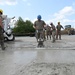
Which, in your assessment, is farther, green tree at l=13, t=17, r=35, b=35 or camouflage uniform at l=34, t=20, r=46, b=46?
green tree at l=13, t=17, r=35, b=35

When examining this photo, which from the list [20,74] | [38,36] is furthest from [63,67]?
[38,36]

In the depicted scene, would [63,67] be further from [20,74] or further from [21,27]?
[21,27]

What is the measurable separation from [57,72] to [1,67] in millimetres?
1780

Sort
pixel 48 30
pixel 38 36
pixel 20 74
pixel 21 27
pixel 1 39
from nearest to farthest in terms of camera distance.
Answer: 1. pixel 20 74
2. pixel 1 39
3. pixel 38 36
4. pixel 48 30
5. pixel 21 27

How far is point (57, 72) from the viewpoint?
6.37m

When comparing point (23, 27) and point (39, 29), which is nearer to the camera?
point (39, 29)

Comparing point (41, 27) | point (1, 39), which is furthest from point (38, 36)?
point (1, 39)

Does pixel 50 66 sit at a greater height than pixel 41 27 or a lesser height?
lesser

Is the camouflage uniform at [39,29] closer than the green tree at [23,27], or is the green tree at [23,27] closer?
the camouflage uniform at [39,29]

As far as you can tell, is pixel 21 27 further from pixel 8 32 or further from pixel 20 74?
pixel 20 74

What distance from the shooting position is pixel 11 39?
19906 mm

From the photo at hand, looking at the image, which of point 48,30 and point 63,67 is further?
point 48,30

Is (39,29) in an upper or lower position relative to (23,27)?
upper

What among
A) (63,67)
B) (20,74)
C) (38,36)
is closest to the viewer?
(20,74)
